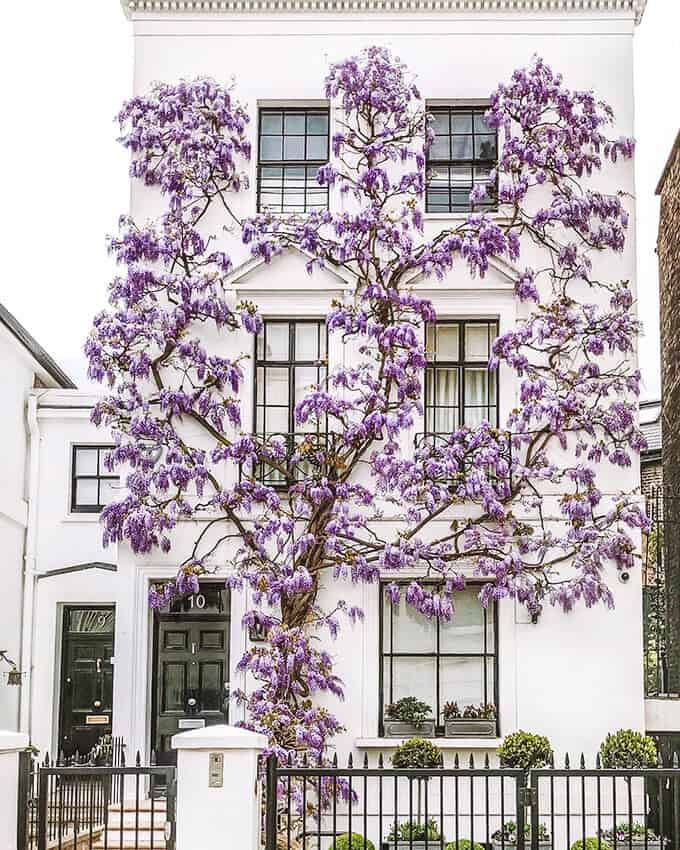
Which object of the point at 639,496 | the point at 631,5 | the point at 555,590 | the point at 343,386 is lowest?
the point at 555,590

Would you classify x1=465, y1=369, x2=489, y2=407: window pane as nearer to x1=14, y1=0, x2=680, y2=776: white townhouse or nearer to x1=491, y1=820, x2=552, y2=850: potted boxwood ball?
x1=14, y1=0, x2=680, y2=776: white townhouse

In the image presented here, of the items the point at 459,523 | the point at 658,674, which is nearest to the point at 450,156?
the point at 459,523

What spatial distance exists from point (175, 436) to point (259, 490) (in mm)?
1181

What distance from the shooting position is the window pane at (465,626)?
17500mm

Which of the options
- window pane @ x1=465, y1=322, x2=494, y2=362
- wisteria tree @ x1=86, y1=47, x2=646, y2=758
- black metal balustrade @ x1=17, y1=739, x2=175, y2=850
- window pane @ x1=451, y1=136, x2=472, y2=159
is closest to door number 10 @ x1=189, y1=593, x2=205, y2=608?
wisteria tree @ x1=86, y1=47, x2=646, y2=758

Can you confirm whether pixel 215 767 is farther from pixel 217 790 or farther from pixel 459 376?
pixel 459 376

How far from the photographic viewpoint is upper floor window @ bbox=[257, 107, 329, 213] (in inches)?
719

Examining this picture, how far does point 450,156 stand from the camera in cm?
1831

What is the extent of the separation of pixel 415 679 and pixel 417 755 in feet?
4.03

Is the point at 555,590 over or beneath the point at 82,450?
beneath

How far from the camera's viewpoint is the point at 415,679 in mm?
17438

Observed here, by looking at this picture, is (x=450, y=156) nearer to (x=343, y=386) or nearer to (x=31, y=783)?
(x=343, y=386)

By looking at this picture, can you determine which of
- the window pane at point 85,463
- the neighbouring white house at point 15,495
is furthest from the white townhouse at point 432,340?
the window pane at point 85,463

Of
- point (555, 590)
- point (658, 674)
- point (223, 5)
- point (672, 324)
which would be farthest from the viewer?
point (672, 324)
